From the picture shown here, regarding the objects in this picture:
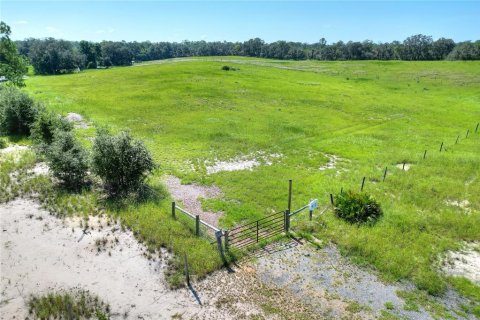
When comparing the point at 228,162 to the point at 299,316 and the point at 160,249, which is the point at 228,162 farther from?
the point at 299,316

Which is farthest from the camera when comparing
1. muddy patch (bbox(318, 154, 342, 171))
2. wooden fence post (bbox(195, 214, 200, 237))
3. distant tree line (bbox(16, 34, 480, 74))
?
distant tree line (bbox(16, 34, 480, 74))

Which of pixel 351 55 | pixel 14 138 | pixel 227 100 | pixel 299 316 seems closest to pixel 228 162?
pixel 299 316

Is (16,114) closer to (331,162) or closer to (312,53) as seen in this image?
(331,162)

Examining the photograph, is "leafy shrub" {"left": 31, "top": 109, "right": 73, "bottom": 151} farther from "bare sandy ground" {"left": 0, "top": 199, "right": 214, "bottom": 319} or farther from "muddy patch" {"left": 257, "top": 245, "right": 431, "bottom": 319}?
"muddy patch" {"left": 257, "top": 245, "right": 431, "bottom": 319}

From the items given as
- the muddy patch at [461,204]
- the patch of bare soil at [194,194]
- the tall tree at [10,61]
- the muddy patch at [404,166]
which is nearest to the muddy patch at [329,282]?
the patch of bare soil at [194,194]

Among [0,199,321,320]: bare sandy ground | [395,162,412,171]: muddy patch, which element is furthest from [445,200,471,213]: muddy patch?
[0,199,321,320]: bare sandy ground

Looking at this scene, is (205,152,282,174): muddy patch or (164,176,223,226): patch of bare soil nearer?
(164,176,223,226): patch of bare soil
